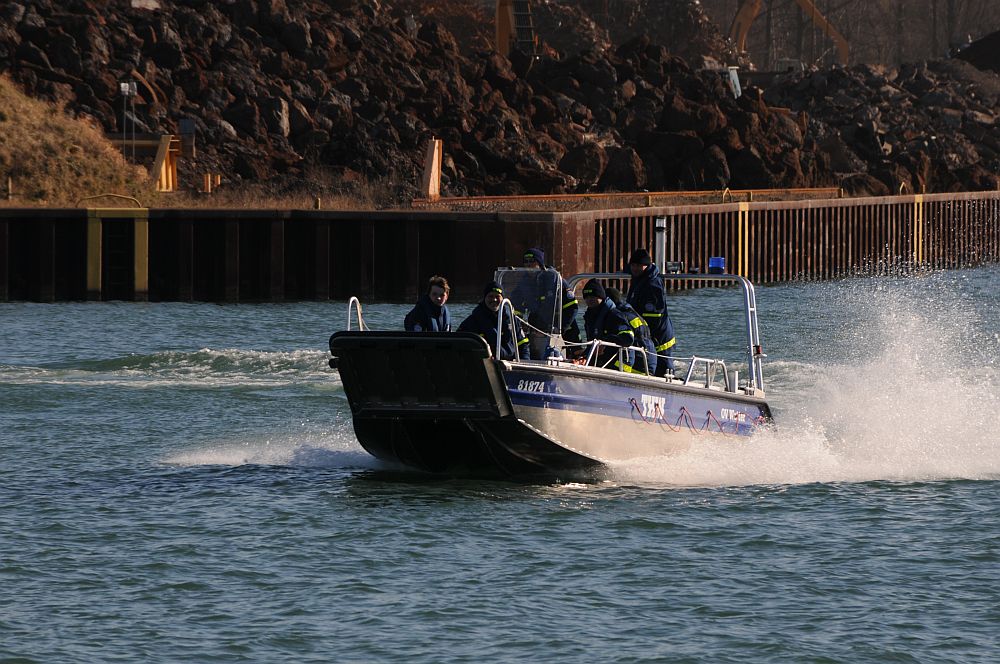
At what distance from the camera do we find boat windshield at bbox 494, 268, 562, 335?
15.7m

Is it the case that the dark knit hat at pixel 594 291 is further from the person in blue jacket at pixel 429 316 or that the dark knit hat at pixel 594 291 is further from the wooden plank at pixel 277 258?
the wooden plank at pixel 277 258

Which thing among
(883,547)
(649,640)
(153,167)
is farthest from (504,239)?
(649,640)

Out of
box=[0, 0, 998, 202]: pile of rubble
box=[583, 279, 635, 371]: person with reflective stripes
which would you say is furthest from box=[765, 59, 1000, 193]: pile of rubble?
box=[583, 279, 635, 371]: person with reflective stripes

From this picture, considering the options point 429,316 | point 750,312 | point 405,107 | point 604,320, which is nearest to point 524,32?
point 405,107

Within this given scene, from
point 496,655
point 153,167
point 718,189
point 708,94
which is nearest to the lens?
point 496,655

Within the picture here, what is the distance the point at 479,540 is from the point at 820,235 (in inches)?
1472

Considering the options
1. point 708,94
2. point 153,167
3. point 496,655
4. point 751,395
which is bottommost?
point 496,655

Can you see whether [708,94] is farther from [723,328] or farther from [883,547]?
→ [883,547]

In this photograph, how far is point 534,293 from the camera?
15711 millimetres

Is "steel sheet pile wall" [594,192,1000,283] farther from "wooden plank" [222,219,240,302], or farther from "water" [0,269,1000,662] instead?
Result: "water" [0,269,1000,662]

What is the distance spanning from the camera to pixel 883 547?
13477 millimetres

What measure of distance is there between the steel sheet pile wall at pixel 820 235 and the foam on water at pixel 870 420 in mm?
8992

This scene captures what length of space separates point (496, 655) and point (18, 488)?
6956 millimetres

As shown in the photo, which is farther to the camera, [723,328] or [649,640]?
[723,328]
